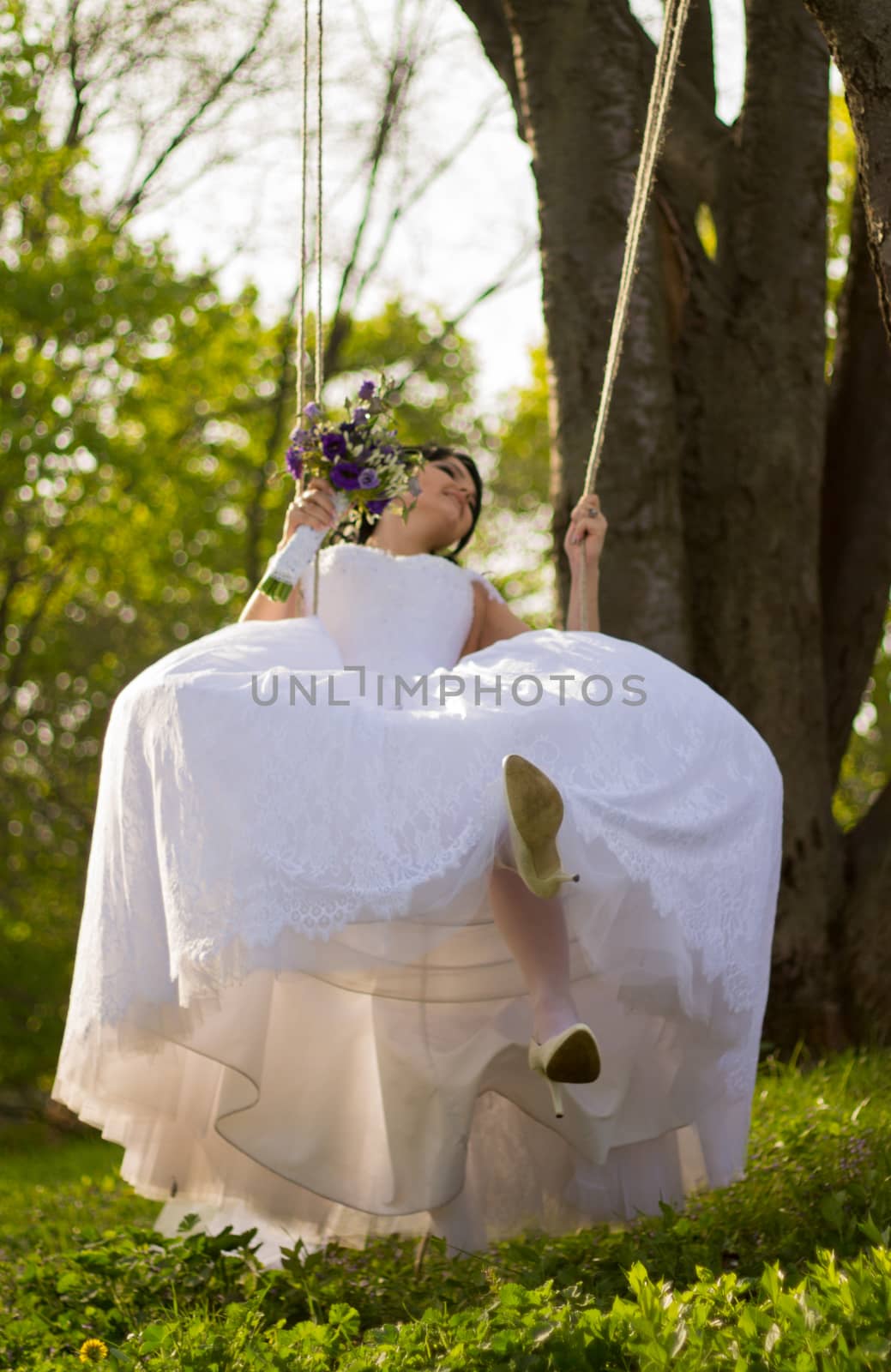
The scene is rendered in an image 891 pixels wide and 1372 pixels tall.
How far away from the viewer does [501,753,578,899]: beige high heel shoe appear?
2.83 meters

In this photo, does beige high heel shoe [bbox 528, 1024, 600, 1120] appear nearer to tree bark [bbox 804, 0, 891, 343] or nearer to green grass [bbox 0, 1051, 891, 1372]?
green grass [bbox 0, 1051, 891, 1372]

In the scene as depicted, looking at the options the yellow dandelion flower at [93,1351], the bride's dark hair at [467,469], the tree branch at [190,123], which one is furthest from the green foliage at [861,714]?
the yellow dandelion flower at [93,1351]

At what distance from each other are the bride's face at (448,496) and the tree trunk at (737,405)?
1.32 ft

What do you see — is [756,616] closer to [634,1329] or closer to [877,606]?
[877,606]

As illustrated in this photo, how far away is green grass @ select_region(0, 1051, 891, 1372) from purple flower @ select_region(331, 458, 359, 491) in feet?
6.35

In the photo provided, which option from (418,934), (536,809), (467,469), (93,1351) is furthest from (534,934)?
(467,469)

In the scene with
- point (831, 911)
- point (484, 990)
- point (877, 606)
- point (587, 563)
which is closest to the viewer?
point (484, 990)

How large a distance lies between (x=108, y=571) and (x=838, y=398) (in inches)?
387

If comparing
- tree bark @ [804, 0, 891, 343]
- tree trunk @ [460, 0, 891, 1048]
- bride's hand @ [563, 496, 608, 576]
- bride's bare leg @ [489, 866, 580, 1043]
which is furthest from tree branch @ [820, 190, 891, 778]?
bride's bare leg @ [489, 866, 580, 1043]

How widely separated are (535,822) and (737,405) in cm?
280

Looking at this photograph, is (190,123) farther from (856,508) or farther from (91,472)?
(856,508)

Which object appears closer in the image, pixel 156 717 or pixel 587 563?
pixel 156 717

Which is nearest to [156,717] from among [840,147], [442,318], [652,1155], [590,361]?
[652,1155]

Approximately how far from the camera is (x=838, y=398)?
18.3 ft
